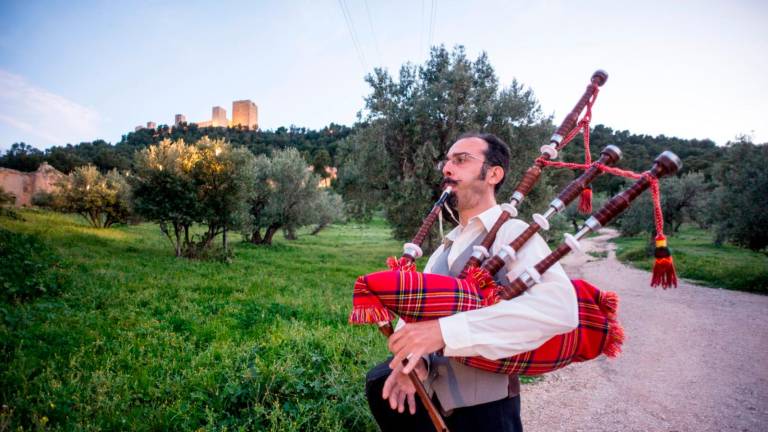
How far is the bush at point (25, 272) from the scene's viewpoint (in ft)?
25.9

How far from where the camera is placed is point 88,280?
9773 millimetres

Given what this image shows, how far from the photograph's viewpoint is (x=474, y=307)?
176 cm

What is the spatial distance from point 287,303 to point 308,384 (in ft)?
15.9

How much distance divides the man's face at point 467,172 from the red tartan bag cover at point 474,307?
0.74m

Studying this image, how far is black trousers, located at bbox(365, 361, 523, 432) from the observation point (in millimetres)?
1910

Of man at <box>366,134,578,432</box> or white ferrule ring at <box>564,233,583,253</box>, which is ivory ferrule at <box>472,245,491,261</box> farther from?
white ferrule ring at <box>564,233,583,253</box>

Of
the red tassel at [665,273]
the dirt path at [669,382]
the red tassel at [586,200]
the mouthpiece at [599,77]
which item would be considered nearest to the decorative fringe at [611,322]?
the red tassel at [665,273]

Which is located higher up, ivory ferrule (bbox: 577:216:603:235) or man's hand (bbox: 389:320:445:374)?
ivory ferrule (bbox: 577:216:603:235)

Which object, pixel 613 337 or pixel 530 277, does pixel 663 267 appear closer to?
pixel 613 337

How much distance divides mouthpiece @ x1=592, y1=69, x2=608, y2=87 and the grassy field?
4.03m

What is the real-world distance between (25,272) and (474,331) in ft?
40.0

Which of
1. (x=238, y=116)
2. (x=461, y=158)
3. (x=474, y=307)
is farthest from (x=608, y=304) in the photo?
(x=238, y=116)

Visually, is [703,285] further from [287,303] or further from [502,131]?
[287,303]

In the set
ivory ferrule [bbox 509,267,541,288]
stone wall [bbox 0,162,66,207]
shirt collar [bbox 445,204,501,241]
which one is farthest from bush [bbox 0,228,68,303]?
stone wall [bbox 0,162,66,207]
